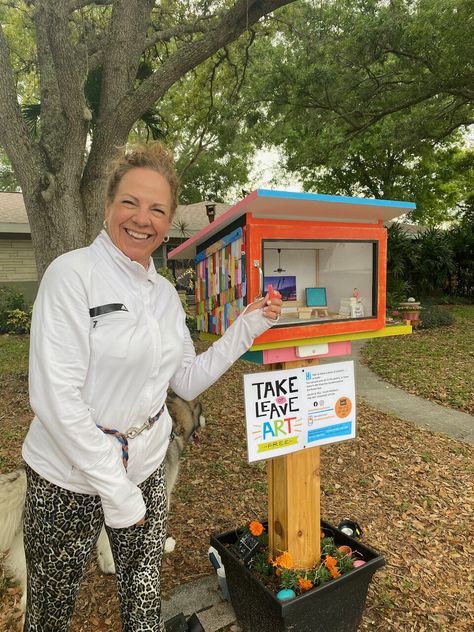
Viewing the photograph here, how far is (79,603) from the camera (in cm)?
251

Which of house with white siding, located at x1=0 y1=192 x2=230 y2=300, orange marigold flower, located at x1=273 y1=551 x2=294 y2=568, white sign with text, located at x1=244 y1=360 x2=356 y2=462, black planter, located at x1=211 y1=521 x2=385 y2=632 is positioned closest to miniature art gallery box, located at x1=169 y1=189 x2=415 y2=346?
white sign with text, located at x1=244 y1=360 x2=356 y2=462

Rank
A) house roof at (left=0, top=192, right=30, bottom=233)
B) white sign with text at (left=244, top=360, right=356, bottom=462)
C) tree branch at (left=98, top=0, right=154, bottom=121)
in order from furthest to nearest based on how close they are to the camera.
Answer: house roof at (left=0, top=192, right=30, bottom=233) → tree branch at (left=98, top=0, right=154, bottom=121) → white sign with text at (left=244, top=360, right=356, bottom=462)

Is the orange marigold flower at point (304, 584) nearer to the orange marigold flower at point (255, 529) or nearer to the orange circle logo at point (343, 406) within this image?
the orange marigold flower at point (255, 529)

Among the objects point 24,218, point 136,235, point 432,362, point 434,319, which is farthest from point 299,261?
point 24,218

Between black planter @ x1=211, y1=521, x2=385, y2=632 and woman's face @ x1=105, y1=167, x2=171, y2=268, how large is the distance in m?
1.56

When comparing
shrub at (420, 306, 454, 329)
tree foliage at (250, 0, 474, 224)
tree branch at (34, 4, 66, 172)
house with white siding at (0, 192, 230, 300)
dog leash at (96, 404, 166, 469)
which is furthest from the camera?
house with white siding at (0, 192, 230, 300)

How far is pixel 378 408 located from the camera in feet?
18.9

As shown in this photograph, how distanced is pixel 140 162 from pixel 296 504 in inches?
65.8

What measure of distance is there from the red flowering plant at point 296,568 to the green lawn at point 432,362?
413 cm

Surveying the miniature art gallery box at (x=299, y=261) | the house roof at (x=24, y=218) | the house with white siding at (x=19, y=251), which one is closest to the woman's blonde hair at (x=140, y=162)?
the miniature art gallery box at (x=299, y=261)

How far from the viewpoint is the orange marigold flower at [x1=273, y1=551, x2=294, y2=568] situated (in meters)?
2.06

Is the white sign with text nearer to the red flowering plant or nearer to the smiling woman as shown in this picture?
the smiling woman

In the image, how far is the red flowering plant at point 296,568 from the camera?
204 cm

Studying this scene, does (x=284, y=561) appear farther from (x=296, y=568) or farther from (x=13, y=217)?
(x=13, y=217)
